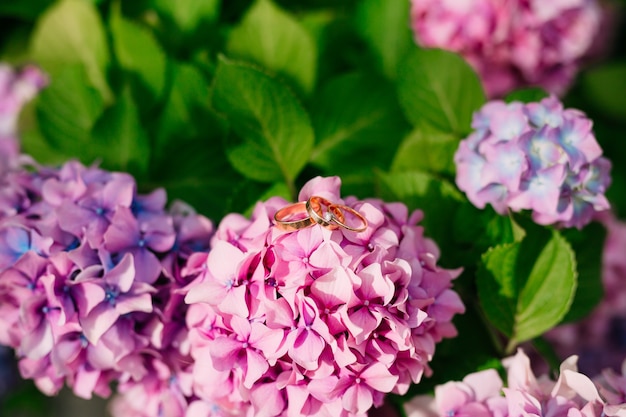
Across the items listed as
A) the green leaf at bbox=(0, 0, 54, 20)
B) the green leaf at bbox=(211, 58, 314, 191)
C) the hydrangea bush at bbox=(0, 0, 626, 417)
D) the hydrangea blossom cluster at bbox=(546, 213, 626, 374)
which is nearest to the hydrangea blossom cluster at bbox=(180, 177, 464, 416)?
the hydrangea bush at bbox=(0, 0, 626, 417)

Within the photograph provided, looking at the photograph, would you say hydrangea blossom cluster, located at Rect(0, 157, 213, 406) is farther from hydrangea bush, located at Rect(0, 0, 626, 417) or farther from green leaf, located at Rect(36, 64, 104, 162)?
green leaf, located at Rect(36, 64, 104, 162)

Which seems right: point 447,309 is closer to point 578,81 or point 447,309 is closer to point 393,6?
point 393,6

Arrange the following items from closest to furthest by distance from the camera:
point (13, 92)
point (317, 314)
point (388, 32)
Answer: point (317, 314)
point (388, 32)
point (13, 92)

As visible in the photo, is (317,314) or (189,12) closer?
(317,314)

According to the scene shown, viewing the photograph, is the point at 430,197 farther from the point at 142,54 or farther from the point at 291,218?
the point at 142,54

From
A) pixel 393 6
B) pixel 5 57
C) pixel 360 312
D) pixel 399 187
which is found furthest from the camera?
pixel 5 57

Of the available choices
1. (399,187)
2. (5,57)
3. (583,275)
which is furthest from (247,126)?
(5,57)

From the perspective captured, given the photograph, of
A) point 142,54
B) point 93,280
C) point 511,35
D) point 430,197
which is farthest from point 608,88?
point 93,280
